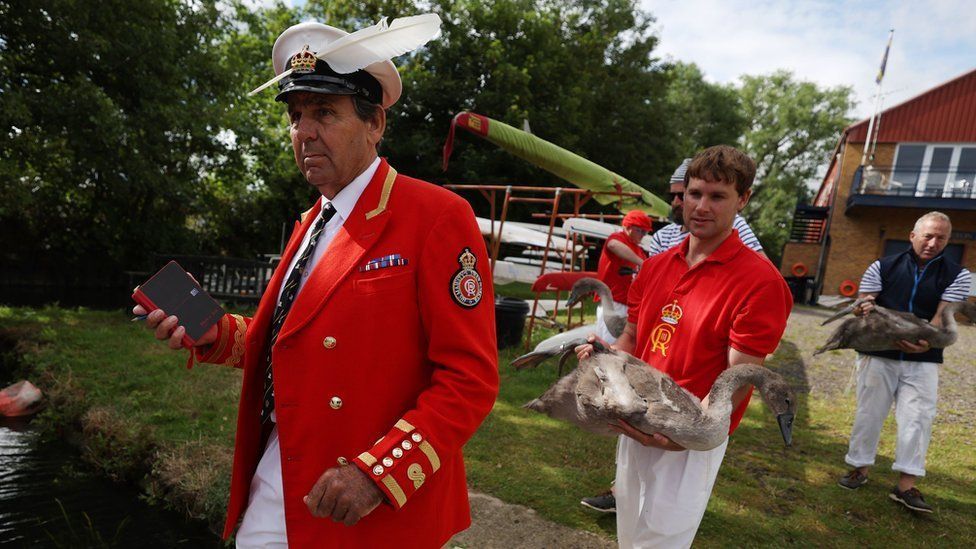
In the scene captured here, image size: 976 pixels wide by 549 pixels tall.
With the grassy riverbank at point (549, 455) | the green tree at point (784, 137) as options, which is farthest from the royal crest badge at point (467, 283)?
the green tree at point (784, 137)

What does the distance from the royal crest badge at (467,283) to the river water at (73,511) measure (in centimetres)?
362

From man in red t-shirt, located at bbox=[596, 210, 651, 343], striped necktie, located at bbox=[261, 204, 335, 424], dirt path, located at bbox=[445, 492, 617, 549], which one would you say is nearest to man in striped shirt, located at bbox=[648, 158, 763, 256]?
man in red t-shirt, located at bbox=[596, 210, 651, 343]

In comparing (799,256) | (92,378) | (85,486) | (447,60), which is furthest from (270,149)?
(799,256)

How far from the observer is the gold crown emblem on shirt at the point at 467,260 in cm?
163

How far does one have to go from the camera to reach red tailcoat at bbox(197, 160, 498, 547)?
1560 millimetres

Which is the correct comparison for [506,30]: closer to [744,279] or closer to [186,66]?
[186,66]

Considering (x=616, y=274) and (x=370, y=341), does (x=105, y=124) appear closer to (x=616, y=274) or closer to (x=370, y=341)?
(x=616, y=274)

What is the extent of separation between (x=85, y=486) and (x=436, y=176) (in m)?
17.7

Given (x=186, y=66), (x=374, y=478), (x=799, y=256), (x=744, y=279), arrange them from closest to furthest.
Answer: (x=374, y=478) → (x=744, y=279) → (x=186, y=66) → (x=799, y=256)

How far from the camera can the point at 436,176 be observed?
21422 mm

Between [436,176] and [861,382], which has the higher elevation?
[436,176]

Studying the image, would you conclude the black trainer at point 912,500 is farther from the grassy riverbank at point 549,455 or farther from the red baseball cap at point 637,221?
the red baseball cap at point 637,221

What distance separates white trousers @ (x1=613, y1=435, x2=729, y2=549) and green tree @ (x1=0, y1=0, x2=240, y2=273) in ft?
33.1

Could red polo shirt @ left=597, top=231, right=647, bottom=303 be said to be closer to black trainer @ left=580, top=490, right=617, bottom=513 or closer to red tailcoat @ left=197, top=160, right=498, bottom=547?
black trainer @ left=580, top=490, right=617, bottom=513
